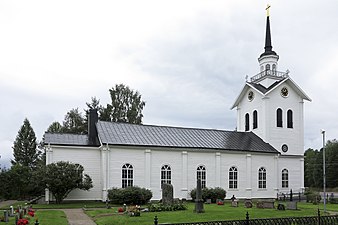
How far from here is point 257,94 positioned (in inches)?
1642

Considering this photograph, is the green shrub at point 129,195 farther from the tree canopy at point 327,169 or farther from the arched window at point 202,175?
the tree canopy at point 327,169

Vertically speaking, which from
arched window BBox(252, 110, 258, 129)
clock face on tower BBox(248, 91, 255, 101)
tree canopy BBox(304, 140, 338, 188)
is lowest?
tree canopy BBox(304, 140, 338, 188)

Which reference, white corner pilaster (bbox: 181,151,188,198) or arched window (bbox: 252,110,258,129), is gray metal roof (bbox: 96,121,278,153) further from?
arched window (bbox: 252,110,258,129)

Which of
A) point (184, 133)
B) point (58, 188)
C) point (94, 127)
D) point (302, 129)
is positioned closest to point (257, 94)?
point (302, 129)

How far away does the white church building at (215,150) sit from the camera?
31656 millimetres

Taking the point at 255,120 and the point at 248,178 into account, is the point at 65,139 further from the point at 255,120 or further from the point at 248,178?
the point at 255,120

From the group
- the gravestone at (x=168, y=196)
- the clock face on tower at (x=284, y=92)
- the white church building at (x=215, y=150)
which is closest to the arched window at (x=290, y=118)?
the white church building at (x=215, y=150)

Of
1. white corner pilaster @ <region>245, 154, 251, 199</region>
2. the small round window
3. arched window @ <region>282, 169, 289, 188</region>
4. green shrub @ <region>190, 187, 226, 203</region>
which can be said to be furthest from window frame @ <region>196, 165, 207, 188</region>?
the small round window

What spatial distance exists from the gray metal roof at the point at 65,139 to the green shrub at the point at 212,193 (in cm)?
1038

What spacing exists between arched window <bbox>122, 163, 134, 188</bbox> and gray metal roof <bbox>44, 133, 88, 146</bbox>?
407 cm

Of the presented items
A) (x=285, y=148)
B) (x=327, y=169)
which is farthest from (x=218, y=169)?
(x=327, y=169)

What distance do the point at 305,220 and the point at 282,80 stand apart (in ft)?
94.0

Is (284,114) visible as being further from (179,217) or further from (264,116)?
(179,217)

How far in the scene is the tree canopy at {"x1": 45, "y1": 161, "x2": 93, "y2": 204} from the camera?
28.2m
